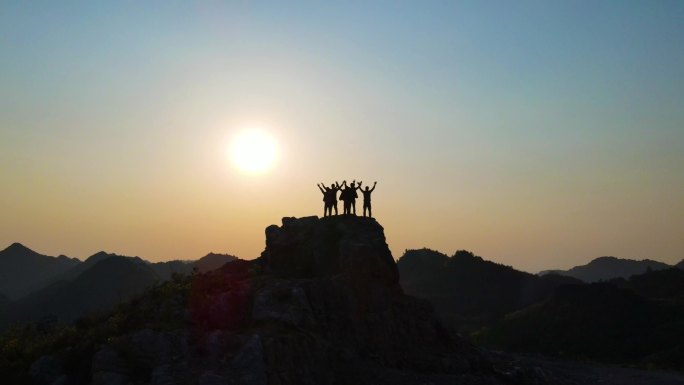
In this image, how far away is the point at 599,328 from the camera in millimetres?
59094

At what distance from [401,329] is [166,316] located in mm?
12999

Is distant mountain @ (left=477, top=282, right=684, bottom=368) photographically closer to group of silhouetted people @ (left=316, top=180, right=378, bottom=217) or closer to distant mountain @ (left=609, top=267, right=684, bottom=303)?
distant mountain @ (left=609, top=267, right=684, bottom=303)

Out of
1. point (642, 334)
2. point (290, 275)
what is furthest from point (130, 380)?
point (642, 334)

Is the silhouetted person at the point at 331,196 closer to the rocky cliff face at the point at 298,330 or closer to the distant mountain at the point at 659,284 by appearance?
the rocky cliff face at the point at 298,330

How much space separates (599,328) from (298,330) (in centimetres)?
4827

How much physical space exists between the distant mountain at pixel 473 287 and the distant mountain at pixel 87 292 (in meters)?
56.0

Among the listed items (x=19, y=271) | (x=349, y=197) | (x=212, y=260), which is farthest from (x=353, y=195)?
(x=19, y=271)

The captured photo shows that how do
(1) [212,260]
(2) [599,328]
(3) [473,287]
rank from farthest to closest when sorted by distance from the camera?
(1) [212,260] → (3) [473,287] → (2) [599,328]

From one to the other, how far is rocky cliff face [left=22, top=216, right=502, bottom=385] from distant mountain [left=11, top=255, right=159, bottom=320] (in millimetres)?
66294

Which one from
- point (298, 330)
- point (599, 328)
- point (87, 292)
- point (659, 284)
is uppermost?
point (87, 292)

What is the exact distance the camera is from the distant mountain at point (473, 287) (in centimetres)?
8950

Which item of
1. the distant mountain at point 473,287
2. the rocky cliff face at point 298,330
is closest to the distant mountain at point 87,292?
the distant mountain at point 473,287

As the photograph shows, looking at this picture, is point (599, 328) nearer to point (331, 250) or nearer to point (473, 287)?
point (331, 250)

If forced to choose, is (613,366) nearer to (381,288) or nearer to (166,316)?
(381,288)
